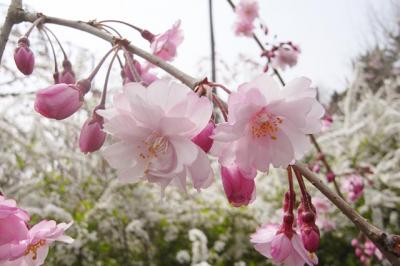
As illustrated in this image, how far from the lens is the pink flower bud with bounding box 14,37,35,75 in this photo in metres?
0.85

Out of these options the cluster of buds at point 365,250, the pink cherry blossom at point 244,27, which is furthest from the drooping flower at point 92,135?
the pink cherry blossom at point 244,27

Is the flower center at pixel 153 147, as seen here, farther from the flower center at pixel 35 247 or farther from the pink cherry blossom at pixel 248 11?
the pink cherry blossom at pixel 248 11

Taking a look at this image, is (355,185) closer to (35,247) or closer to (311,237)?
(311,237)

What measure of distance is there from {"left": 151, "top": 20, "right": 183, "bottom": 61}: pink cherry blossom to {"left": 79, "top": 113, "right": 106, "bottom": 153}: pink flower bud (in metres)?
0.33

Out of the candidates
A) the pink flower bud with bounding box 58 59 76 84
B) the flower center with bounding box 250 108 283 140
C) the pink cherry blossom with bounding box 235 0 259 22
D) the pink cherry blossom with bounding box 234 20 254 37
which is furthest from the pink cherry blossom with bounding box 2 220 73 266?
the pink cherry blossom with bounding box 235 0 259 22

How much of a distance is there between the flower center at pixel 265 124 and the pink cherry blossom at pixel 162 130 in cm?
10

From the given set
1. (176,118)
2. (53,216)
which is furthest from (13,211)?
(53,216)

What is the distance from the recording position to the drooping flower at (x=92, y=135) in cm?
72

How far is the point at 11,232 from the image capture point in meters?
0.68

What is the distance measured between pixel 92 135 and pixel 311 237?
0.39m

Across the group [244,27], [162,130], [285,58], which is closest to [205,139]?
[162,130]

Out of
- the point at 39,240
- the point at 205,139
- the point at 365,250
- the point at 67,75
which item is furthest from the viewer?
the point at 365,250

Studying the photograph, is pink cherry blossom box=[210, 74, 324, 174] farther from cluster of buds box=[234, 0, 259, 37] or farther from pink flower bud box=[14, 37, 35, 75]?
cluster of buds box=[234, 0, 259, 37]

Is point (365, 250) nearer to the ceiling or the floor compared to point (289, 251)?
nearer to the floor
